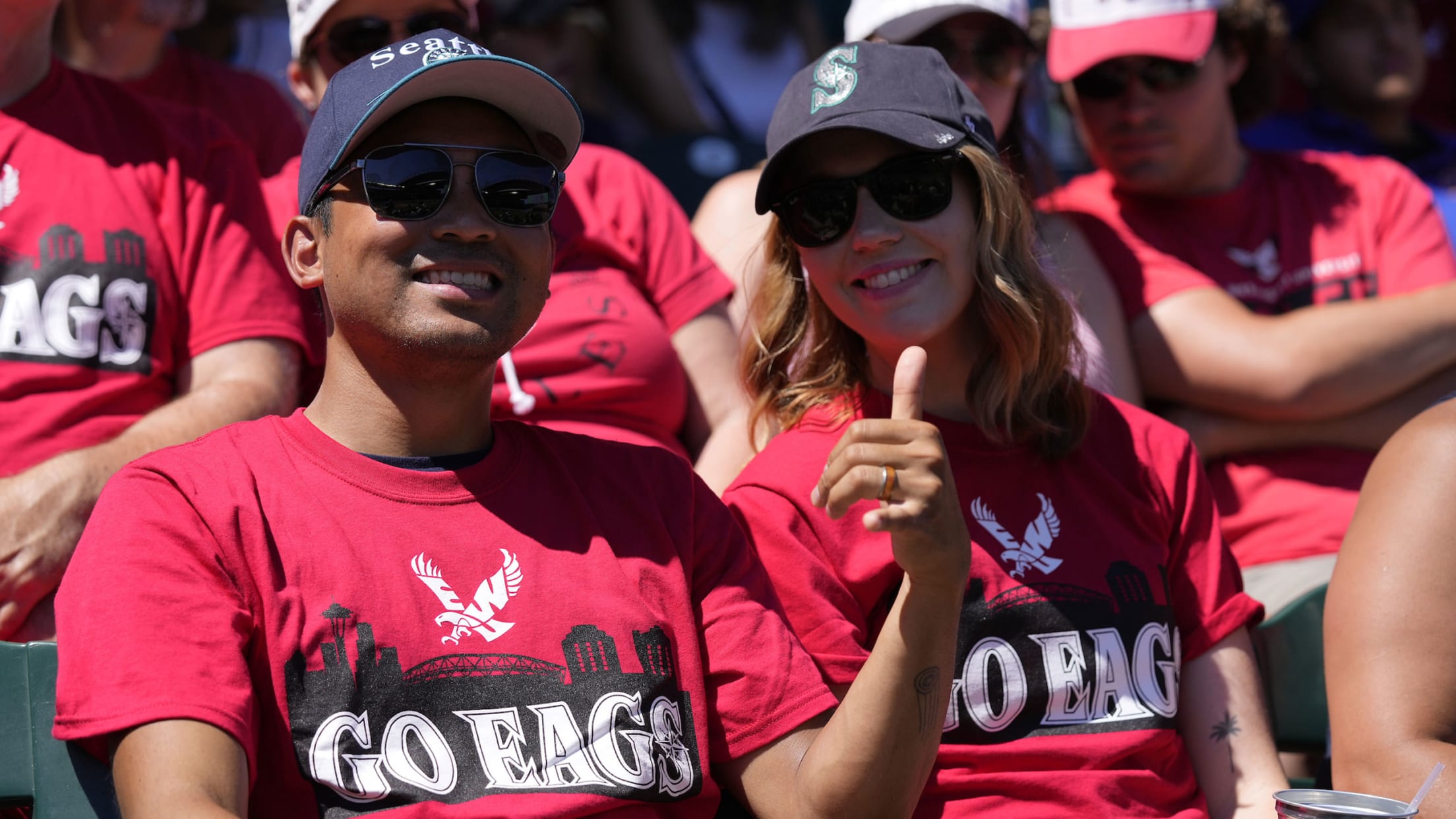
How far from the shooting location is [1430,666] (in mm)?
2002

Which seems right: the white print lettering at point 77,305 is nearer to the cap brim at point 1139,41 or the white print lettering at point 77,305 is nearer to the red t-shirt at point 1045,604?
the red t-shirt at point 1045,604

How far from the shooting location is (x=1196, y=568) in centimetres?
229

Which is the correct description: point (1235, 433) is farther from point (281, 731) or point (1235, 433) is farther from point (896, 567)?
point (281, 731)

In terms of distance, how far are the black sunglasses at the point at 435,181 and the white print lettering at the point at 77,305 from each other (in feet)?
2.16

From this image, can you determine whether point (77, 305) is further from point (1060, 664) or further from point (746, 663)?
point (1060, 664)

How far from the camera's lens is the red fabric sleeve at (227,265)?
247 cm

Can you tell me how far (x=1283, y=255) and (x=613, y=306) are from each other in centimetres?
153

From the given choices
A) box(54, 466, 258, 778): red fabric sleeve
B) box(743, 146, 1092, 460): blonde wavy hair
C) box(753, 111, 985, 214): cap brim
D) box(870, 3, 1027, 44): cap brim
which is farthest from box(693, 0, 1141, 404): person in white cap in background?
box(54, 466, 258, 778): red fabric sleeve

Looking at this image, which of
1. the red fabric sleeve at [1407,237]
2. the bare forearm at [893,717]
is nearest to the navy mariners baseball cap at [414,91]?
the bare forearm at [893,717]

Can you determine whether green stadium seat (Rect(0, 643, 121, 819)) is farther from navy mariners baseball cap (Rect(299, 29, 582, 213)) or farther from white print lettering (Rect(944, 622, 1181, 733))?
white print lettering (Rect(944, 622, 1181, 733))

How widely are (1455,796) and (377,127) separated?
164cm

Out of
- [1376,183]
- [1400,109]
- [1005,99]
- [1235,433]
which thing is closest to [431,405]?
[1005,99]

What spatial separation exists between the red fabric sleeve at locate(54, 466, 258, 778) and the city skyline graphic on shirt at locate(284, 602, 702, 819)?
9cm

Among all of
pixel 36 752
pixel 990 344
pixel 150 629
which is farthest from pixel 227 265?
pixel 990 344
